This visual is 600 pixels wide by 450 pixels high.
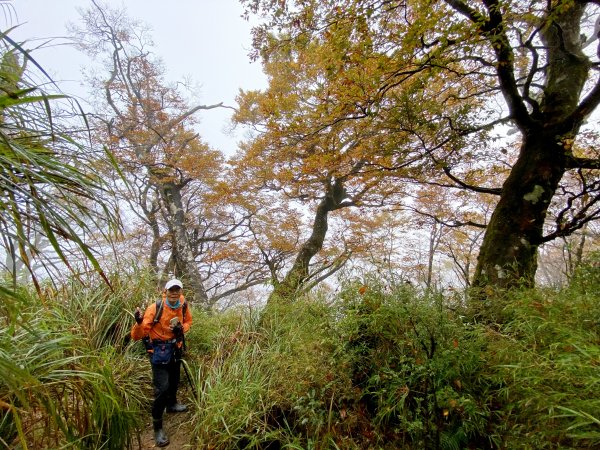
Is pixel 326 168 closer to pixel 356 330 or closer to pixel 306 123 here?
pixel 306 123

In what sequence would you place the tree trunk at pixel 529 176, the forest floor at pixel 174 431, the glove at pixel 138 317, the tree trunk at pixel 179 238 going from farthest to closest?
1. the tree trunk at pixel 179 238
2. the tree trunk at pixel 529 176
3. the glove at pixel 138 317
4. the forest floor at pixel 174 431

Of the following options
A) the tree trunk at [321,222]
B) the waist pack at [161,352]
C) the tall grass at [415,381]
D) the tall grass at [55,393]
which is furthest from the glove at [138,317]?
the tree trunk at [321,222]

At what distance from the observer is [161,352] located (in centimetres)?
361

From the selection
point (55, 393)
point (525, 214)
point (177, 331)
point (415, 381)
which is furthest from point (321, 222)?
point (55, 393)

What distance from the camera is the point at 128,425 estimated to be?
2.63 metres

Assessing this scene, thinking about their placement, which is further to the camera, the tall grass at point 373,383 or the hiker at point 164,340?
the hiker at point 164,340

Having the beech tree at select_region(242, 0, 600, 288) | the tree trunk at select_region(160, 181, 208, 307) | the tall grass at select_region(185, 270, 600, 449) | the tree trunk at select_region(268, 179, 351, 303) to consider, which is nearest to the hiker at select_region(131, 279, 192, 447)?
the tall grass at select_region(185, 270, 600, 449)

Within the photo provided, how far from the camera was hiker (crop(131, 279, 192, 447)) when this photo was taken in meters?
3.44

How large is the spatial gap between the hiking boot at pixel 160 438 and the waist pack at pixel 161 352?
2.34 ft

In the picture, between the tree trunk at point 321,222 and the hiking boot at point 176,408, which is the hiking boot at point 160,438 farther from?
the tree trunk at point 321,222

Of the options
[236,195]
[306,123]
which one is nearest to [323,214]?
[236,195]

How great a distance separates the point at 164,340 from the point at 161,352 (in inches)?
5.4

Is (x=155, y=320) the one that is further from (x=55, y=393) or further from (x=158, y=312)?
(x=55, y=393)

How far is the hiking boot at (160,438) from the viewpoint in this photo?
10.8ft
